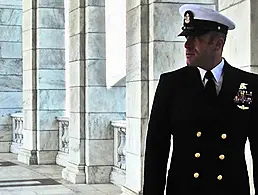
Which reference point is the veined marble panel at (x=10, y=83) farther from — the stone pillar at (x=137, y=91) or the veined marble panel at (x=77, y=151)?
the stone pillar at (x=137, y=91)

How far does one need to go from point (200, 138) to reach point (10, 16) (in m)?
13.5

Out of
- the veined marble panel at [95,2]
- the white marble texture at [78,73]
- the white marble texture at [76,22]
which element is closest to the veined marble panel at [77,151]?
the white marble texture at [78,73]

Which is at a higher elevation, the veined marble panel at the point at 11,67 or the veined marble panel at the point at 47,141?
the veined marble panel at the point at 11,67

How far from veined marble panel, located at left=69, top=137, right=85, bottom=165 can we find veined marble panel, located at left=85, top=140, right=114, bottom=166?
0.49 ft

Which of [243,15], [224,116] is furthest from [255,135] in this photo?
[243,15]

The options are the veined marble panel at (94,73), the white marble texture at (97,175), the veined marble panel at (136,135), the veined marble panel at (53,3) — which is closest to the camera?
the veined marble panel at (136,135)

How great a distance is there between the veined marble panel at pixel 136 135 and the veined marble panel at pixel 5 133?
25.9ft

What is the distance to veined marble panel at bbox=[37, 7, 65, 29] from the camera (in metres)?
13.3

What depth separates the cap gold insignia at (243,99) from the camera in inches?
124

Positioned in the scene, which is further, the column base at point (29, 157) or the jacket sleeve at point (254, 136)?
the column base at point (29, 157)

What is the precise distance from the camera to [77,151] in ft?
35.1

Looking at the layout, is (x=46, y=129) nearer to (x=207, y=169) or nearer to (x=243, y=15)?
(x=243, y=15)

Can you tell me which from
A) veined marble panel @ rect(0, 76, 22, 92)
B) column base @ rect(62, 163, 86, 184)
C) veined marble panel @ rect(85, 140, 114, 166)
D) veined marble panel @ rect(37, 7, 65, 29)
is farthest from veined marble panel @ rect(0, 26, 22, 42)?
veined marble panel @ rect(85, 140, 114, 166)

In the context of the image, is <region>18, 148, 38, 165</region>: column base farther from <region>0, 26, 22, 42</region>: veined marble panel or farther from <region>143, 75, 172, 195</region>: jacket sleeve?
<region>143, 75, 172, 195</region>: jacket sleeve
